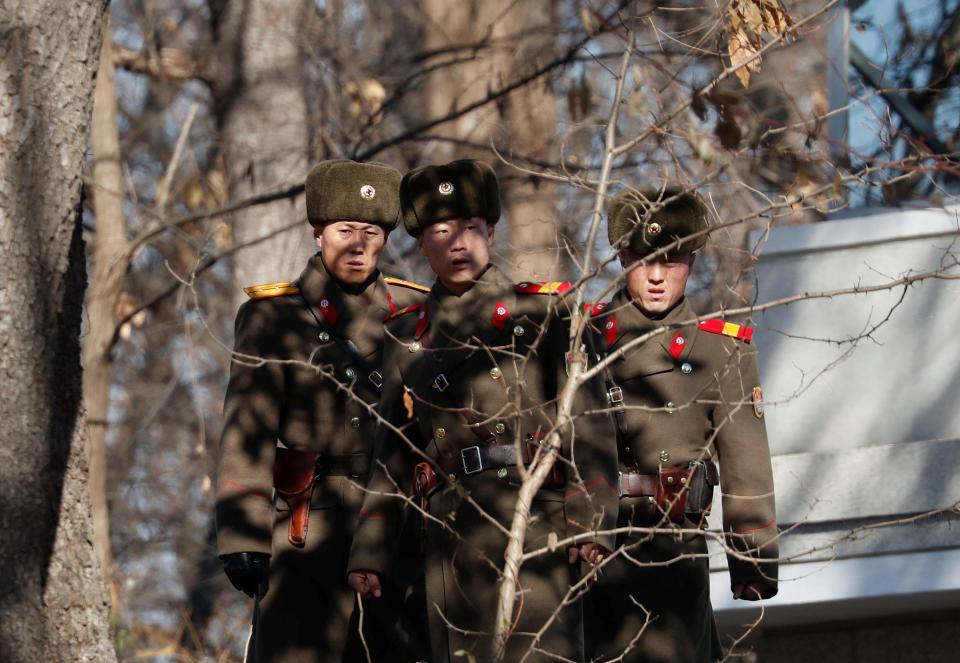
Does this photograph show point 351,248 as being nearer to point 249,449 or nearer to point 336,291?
point 336,291

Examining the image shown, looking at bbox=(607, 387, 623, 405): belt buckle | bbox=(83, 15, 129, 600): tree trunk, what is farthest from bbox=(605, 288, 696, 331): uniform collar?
bbox=(83, 15, 129, 600): tree trunk

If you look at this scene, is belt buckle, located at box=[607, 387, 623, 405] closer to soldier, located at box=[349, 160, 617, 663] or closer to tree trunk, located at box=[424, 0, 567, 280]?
soldier, located at box=[349, 160, 617, 663]

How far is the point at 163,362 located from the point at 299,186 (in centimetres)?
1220

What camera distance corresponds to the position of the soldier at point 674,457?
21.4 ft

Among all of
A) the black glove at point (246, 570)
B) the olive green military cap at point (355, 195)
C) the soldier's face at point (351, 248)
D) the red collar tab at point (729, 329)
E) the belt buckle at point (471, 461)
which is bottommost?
the black glove at point (246, 570)

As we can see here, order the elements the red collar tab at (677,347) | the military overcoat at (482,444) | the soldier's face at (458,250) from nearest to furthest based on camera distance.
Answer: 1. the military overcoat at (482,444)
2. the soldier's face at (458,250)
3. the red collar tab at (677,347)

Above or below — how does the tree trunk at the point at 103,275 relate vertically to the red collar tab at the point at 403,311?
above

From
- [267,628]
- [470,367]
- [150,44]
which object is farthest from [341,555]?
[150,44]

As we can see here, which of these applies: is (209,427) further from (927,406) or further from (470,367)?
(470,367)

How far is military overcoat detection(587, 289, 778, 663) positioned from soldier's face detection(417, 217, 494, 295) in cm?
63

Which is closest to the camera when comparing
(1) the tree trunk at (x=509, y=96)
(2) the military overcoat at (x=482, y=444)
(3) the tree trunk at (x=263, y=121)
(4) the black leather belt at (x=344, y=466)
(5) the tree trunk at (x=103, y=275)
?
(2) the military overcoat at (x=482, y=444)

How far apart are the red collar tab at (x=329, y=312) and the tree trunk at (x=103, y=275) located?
630cm

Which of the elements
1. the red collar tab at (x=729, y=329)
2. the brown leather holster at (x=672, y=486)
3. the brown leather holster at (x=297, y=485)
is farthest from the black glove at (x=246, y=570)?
the red collar tab at (x=729, y=329)

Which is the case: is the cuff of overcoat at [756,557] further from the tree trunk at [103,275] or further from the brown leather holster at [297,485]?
the tree trunk at [103,275]
